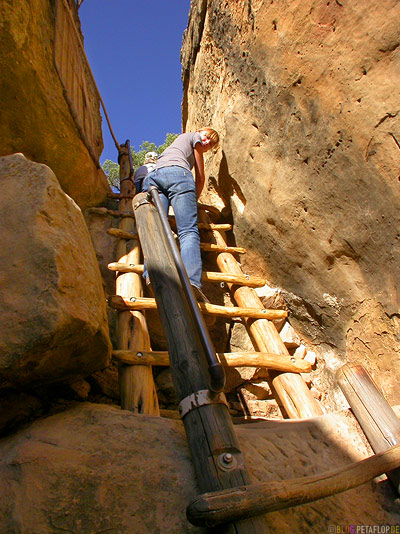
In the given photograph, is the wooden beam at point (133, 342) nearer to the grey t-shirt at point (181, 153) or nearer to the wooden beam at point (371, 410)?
the grey t-shirt at point (181, 153)

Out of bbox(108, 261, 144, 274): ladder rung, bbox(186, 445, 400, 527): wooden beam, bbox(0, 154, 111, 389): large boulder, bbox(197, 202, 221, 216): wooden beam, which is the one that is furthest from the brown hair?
bbox(186, 445, 400, 527): wooden beam

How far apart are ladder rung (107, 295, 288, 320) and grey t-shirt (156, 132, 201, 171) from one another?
3.68 feet

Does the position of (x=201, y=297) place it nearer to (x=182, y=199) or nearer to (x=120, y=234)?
(x=182, y=199)

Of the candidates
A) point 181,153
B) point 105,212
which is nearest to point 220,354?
point 181,153

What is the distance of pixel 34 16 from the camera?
2.49m

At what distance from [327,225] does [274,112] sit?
0.84 m

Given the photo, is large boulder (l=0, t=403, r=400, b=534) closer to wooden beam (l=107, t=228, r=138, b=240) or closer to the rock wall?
wooden beam (l=107, t=228, r=138, b=240)

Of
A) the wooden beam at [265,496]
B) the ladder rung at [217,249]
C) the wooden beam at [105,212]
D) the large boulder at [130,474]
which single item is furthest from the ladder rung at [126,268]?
the wooden beam at [265,496]

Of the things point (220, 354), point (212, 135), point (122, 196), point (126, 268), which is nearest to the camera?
point (220, 354)

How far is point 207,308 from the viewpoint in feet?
6.30

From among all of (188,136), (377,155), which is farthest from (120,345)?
(188,136)

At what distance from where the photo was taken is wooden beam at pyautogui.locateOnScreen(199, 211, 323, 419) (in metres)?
1.60

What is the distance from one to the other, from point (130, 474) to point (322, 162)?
1697mm

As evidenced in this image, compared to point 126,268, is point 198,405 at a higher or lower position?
lower
